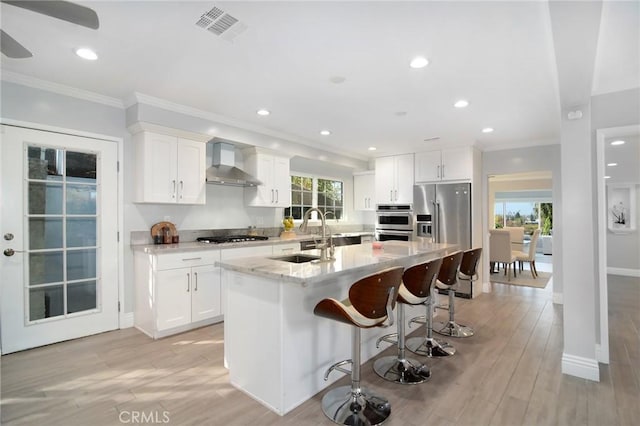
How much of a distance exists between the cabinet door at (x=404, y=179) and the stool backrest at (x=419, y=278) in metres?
3.43

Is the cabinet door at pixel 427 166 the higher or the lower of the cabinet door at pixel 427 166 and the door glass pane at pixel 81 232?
the higher

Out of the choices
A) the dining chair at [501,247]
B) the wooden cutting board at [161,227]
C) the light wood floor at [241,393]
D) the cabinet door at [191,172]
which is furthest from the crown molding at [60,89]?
the dining chair at [501,247]

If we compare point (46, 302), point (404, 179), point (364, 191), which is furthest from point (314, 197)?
point (46, 302)

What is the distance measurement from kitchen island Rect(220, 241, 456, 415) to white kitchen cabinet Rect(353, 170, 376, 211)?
4209 millimetres

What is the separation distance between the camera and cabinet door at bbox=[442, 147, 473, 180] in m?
5.27

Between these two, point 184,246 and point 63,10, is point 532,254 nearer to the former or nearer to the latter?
point 184,246

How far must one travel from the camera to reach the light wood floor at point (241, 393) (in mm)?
2057

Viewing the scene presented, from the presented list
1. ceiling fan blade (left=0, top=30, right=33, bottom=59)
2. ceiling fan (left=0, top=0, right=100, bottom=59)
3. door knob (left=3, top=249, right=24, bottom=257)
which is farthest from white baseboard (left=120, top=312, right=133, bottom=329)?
ceiling fan (left=0, top=0, right=100, bottom=59)

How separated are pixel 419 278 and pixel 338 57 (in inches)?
73.2

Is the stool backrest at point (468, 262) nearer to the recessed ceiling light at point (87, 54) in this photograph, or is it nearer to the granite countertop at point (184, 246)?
the granite countertop at point (184, 246)

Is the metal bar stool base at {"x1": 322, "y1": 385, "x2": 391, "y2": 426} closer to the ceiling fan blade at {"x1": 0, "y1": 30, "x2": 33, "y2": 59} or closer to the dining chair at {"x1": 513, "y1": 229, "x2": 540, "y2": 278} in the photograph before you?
the ceiling fan blade at {"x1": 0, "y1": 30, "x2": 33, "y2": 59}

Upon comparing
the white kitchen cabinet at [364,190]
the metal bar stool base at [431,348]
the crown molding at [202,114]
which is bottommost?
the metal bar stool base at [431,348]

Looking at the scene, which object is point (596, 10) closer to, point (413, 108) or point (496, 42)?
point (496, 42)

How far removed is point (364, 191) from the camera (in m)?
6.84
